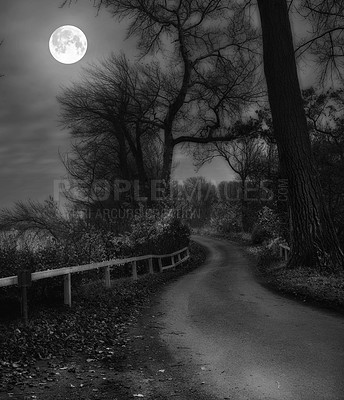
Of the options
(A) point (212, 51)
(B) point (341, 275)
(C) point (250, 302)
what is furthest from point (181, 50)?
(C) point (250, 302)

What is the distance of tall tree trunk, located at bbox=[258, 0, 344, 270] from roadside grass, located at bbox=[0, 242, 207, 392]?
23.3 feet

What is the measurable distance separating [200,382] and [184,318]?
4.28 m

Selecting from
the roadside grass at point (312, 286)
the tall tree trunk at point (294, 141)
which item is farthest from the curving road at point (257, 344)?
the tall tree trunk at point (294, 141)

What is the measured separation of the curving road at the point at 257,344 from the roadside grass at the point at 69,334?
931mm

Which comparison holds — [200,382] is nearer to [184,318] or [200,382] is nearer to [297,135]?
[184,318]

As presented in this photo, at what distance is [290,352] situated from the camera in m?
6.96

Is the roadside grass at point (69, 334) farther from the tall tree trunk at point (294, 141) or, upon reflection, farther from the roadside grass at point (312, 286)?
the tall tree trunk at point (294, 141)

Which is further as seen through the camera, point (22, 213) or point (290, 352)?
point (22, 213)

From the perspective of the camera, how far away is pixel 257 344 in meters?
7.54

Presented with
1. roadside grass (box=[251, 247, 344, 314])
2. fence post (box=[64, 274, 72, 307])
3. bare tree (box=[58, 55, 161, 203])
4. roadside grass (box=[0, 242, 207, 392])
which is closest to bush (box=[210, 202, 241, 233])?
bare tree (box=[58, 55, 161, 203])

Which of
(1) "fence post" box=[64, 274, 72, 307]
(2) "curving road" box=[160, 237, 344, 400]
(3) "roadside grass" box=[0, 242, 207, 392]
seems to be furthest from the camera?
(1) "fence post" box=[64, 274, 72, 307]

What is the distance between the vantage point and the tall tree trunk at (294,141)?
16.4 metres

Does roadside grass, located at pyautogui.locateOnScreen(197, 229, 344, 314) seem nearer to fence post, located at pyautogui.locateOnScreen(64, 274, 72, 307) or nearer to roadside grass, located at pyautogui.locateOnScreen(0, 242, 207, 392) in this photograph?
roadside grass, located at pyautogui.locateOnScreen(0, 242, 207, 392)

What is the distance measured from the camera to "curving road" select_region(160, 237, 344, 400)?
18.0 ft
